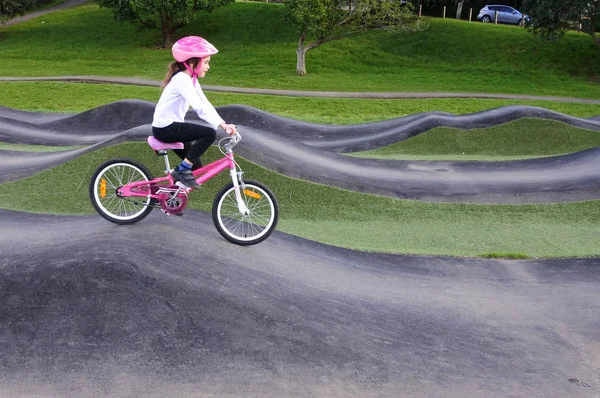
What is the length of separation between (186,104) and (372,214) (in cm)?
499

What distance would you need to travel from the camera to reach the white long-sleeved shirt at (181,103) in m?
6.80

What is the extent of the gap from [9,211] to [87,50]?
4413cm

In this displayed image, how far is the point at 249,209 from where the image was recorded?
7547 millimetres

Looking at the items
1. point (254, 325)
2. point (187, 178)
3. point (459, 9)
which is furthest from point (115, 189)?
point (459, 9)

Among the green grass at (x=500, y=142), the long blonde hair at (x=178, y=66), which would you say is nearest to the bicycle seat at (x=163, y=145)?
the long blonde hair at (x=178, y=66)

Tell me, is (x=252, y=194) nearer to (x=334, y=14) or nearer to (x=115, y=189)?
(x=115, y=189)

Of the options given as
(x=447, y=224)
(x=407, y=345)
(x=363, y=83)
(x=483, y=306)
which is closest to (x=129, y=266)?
(x=407, y=345)

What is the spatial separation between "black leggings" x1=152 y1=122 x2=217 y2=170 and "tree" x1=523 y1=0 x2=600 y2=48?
40.5 meters

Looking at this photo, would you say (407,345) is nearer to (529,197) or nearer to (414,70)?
(529,197)

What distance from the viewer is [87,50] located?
168 ft

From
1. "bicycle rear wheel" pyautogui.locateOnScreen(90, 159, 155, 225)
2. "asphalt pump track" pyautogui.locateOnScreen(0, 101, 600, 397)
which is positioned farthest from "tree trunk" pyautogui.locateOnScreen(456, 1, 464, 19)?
"bicycle rear wheel" pyautogui.locateOnScreen(90, 159, 155, 225)

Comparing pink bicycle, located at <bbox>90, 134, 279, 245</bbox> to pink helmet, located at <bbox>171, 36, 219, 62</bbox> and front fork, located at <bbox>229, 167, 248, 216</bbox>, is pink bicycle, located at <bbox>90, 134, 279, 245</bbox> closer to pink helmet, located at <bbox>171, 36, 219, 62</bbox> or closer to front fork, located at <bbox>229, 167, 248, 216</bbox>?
front fork, located at <bbox>229, 167, 248, 216</bbox>

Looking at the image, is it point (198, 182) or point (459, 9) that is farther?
point (459, 9)

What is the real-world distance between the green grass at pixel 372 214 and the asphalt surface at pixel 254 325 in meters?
1.78
